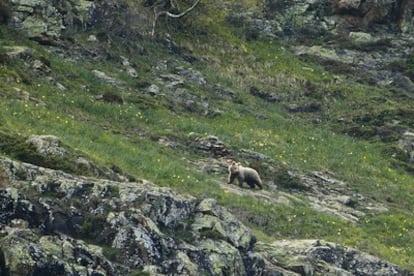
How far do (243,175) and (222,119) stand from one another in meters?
9.43

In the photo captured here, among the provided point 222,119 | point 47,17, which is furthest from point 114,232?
point 47,17

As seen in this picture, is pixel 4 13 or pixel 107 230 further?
pixel 4 13

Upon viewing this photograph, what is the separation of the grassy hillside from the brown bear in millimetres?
554

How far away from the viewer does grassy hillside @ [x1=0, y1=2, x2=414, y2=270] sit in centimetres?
2817

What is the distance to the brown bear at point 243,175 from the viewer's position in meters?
31.5

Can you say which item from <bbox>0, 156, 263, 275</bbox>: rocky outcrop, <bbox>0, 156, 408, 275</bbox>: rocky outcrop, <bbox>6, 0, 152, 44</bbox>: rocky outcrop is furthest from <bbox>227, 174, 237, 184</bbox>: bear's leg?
<bbox>6, 0, 152, 44</bbox>: rocky outcrop

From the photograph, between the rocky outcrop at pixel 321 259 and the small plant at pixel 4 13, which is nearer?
the rocky outcrop at pixel 321 259

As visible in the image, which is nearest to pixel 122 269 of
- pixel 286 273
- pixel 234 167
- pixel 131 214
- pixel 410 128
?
pixel 131 214

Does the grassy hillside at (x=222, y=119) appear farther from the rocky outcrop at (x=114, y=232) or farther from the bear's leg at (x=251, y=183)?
the rocky outcrop at (x=114, y=232)

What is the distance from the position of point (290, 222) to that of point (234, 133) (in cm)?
1077

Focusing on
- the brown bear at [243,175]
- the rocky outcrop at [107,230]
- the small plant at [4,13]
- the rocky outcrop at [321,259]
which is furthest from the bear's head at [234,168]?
the small plant at [4,13]

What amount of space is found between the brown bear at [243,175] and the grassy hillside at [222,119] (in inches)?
21.8

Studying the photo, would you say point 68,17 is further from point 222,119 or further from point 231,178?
point 231,178

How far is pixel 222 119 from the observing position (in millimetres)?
40688
